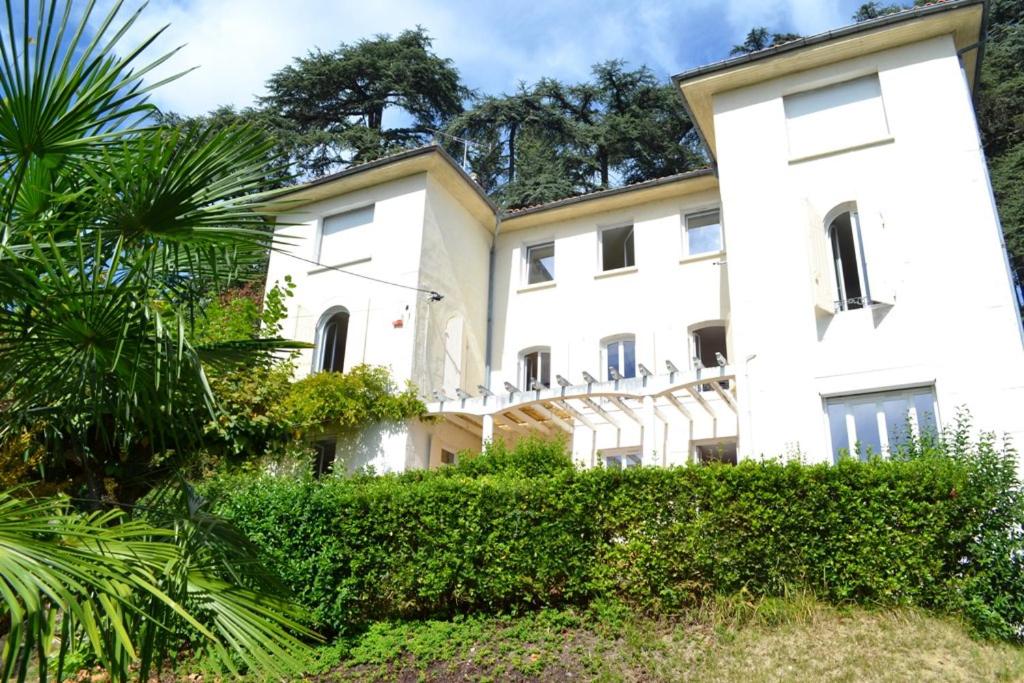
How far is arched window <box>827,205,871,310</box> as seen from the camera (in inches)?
525

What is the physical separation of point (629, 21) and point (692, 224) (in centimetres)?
800

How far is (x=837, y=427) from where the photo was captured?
12.5 metres

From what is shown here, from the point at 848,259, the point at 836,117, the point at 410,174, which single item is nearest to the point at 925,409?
the point at 848,259

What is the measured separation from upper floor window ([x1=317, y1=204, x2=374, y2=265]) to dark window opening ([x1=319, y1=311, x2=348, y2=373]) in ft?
4.36

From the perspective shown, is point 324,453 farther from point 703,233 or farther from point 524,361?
point 703,233

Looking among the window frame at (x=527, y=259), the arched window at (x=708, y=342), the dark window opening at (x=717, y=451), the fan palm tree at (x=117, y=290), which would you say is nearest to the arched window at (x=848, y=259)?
the arched window at (x=708, y=342)

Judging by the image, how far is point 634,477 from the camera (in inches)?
368

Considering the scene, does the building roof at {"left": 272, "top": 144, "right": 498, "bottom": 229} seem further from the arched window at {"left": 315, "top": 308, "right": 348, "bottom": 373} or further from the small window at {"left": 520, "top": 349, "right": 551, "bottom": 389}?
the small window at {"left": 520, "top": 349, "right": 551, "bottom": 389}

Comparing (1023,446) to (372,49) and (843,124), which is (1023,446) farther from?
(372,49)

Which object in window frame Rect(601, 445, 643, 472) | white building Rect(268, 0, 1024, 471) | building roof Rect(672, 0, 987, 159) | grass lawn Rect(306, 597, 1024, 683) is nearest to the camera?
grass lawn Rect(306, 597, 1024, 683)

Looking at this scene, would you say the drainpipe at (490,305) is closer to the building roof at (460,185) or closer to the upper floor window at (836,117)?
the building roof at (460,185)

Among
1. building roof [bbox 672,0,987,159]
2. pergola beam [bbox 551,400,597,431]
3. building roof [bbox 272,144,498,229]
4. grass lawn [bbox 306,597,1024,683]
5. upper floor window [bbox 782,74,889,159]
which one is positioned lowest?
grass lawn [bbox 306,597,1024,683]

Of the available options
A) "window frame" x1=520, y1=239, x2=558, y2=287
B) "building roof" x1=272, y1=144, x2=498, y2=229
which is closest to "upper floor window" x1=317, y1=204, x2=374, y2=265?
"building roof" x1=272, y1=144, x2=498, y2=229

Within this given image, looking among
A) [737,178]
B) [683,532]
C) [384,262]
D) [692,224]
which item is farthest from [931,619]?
[384,262]
